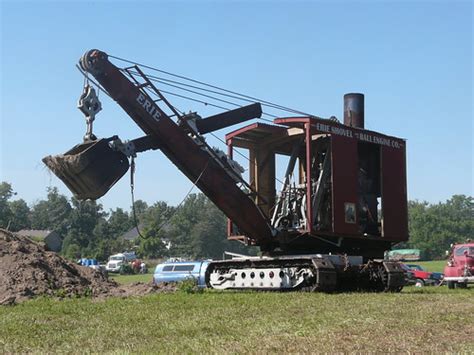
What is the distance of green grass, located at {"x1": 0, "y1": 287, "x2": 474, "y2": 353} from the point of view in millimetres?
8047

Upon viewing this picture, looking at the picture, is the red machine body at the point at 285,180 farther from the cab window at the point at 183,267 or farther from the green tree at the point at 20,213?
the green tree at the point at 20,213

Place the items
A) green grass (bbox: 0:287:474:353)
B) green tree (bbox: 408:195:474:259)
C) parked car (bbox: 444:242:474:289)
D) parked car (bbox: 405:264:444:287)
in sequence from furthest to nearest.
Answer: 1. green tree (bbox: 408:195:474:259)
2. parked car (bbox: 405:264:444:287)
3. parked car (bbox: 444:242:474:289)
4. green grass (bbox: 0:287:474:353)

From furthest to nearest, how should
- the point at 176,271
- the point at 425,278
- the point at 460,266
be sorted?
1. the point at 425,278
2. the point at 176,271
3. the point at 460,266

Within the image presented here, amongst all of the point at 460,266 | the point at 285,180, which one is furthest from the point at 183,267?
the point at 460,266

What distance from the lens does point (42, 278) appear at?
1792cm

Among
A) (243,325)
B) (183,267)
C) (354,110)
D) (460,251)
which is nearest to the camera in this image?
(243,325)

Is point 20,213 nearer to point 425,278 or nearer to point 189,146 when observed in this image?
point 425,278

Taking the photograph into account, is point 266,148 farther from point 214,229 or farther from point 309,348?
point 214,229

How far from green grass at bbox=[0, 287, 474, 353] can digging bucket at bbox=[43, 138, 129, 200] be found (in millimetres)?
2786

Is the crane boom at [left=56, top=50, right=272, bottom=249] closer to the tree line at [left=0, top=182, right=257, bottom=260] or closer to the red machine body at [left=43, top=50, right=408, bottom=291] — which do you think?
the red machine body at [left=43, top=50, right=408, bottom=291]

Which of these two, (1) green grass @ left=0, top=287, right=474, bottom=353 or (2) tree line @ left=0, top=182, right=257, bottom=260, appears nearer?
(1) green grass @ left=0, top=287, right=474, bottom=353

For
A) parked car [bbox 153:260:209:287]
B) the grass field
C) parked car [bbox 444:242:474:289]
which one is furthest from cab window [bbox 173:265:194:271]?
the grass field

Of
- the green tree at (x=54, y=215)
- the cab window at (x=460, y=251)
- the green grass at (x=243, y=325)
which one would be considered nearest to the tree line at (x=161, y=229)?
the green tree at (x=54, y=215)

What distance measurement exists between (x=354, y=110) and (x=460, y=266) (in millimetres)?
6878
